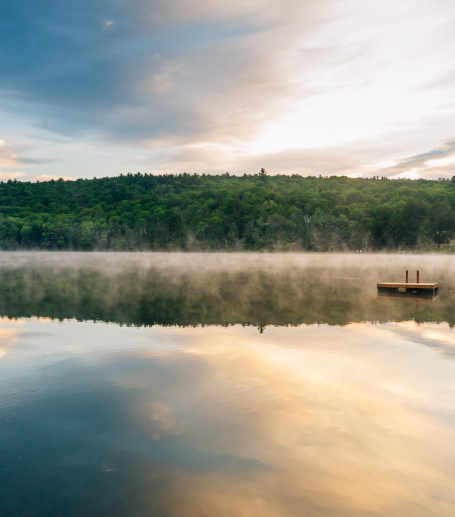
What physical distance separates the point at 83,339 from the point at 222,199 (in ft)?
579

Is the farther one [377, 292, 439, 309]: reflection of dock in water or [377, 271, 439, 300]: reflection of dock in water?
[377, 271, 439, 300]: reflection of dock in water

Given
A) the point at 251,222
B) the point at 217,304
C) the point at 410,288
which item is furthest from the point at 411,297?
the point at 251,222

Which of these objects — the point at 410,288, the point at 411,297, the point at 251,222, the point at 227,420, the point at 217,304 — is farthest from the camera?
the point at 251,222

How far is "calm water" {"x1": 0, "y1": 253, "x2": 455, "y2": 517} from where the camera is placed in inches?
230

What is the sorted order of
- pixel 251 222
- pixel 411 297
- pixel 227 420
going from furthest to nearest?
pixel 251 222, pixel 411 297, pixel 227 420

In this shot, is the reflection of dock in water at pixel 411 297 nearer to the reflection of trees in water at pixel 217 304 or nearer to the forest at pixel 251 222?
the reflection of trees in water at pixel 217 304

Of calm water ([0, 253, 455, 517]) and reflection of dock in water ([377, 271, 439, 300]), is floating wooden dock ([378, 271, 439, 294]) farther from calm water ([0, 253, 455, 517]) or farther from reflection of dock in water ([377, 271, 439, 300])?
calm water ([0, 253, 455, 517])

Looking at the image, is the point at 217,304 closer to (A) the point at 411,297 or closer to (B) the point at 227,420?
(A) the point at 411,297

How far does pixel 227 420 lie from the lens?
322 inches

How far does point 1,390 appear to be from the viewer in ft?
32.4

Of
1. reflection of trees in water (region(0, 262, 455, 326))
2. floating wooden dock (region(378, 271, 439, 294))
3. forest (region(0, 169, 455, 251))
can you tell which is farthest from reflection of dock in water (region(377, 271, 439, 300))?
forest (region(0, 169, 455, 251))

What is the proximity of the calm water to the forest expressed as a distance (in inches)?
5139

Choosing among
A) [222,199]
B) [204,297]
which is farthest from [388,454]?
[222,199]

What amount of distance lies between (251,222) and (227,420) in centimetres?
15936
